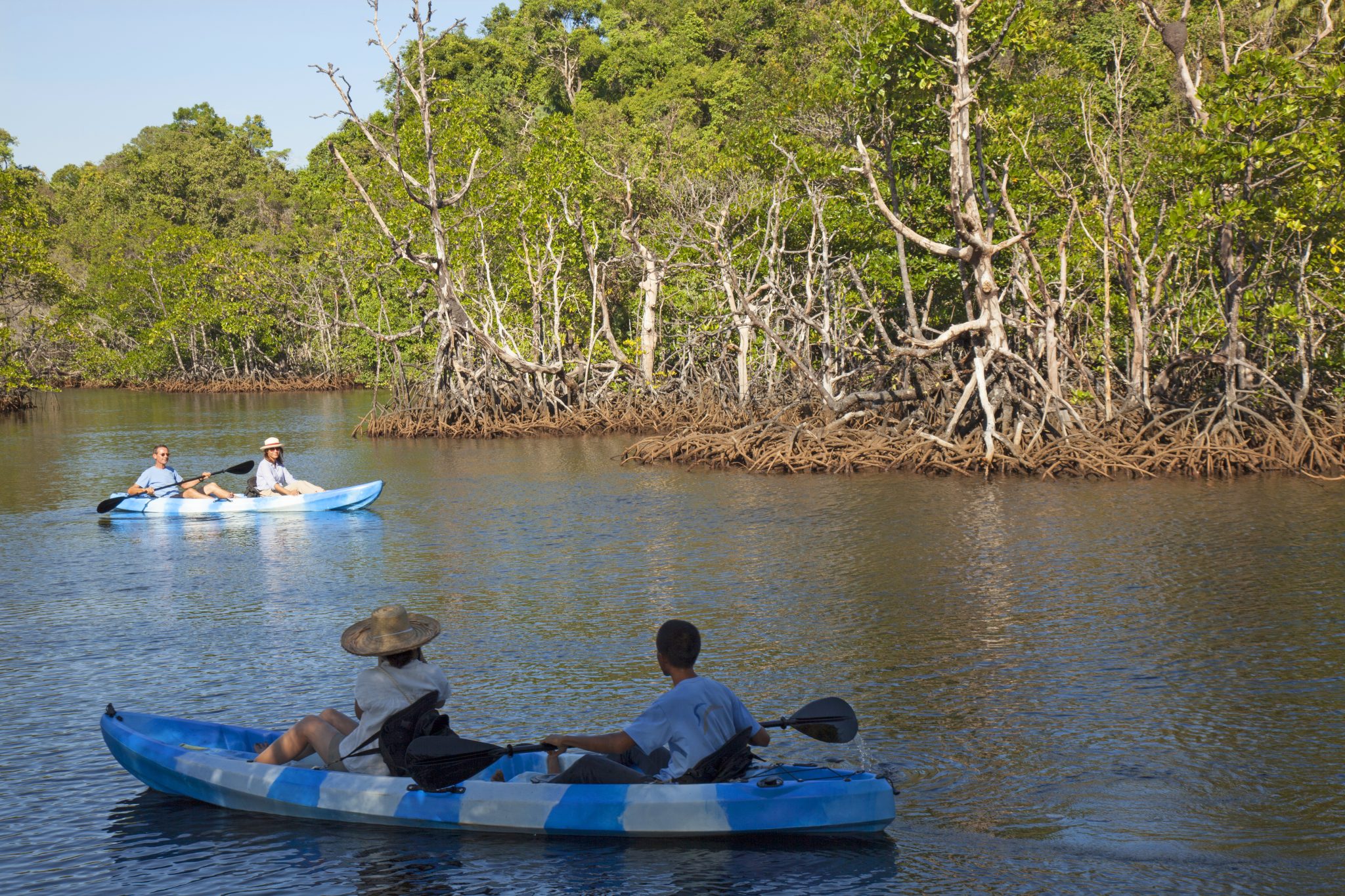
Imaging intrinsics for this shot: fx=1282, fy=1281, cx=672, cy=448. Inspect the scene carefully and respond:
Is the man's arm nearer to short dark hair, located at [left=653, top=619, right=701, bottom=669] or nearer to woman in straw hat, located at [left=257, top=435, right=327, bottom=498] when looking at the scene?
short dark hair, located at [left=653, top=619, right=701, bottom=669]

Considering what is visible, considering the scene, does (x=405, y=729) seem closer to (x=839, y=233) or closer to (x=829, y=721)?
(x=829, y=721)

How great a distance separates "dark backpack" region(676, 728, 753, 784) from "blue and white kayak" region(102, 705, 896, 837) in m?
0.09

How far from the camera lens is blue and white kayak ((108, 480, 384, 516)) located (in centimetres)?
1678

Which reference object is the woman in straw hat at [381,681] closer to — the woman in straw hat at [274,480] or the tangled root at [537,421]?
the woman in straw hat at [274,480]

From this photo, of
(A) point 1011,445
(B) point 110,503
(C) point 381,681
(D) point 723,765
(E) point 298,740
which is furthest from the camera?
(A) point 1011,445

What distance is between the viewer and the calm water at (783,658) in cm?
602

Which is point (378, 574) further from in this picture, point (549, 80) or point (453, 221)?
point (549, 80)

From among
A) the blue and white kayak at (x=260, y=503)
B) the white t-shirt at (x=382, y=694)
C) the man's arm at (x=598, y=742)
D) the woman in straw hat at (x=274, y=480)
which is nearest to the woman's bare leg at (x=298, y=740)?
the white t-shirt at (x=382, y=694)

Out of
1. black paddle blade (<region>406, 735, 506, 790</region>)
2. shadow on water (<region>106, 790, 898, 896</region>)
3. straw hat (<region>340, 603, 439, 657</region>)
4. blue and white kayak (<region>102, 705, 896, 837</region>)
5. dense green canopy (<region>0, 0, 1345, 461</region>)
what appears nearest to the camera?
shadow on water (<region>106, 790, 898, 896</region>)

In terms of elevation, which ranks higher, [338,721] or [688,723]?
[688,723]

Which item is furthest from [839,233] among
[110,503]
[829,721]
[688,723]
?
[688,723]

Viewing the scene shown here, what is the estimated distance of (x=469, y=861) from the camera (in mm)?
6117

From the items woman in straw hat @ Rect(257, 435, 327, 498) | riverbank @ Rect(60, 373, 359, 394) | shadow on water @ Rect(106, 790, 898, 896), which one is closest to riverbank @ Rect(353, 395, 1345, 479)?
woman in straw hat @ Rect(257, 435, 327, 498)

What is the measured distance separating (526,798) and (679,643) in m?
1.09
